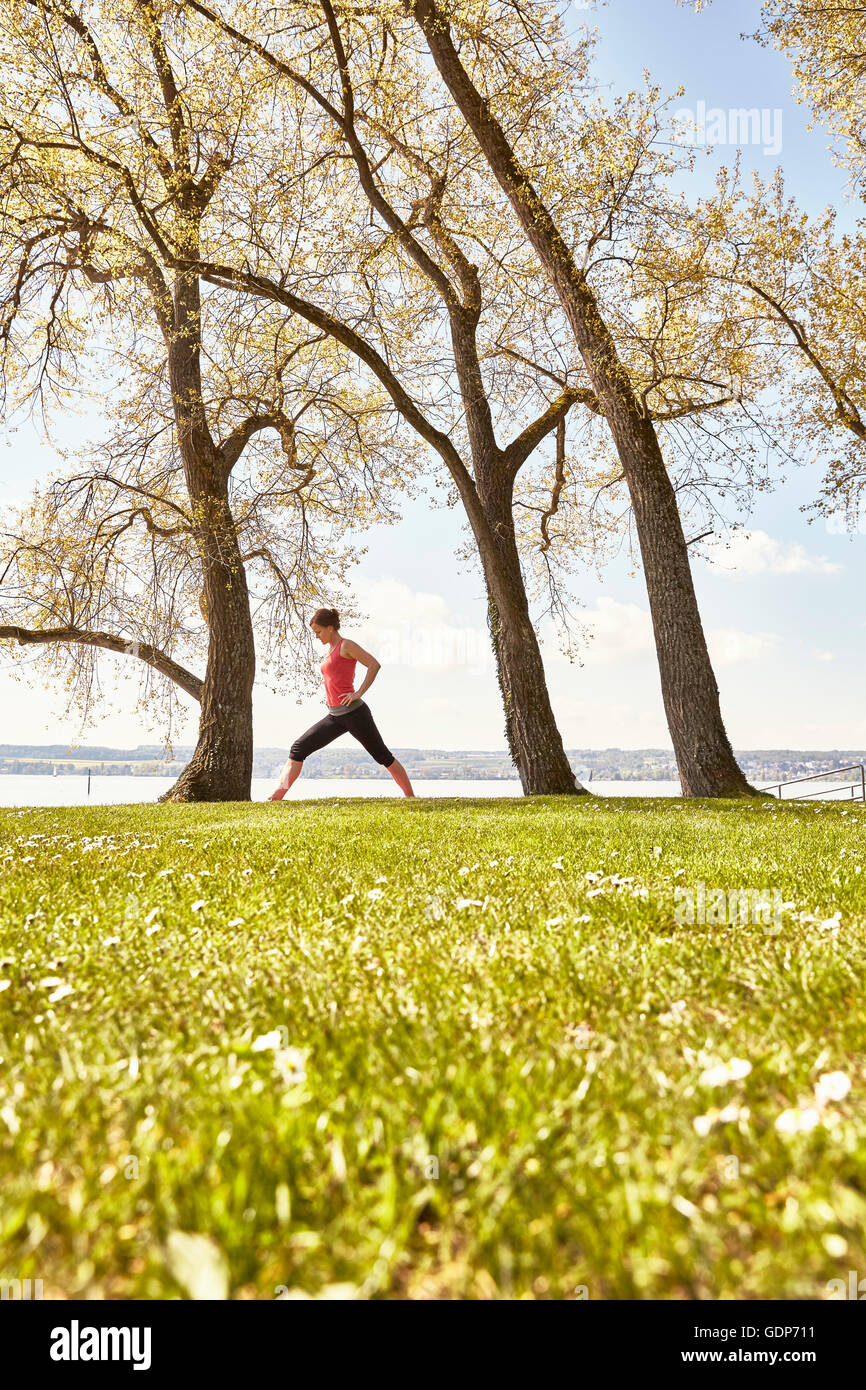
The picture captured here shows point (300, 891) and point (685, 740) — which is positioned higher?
point (685, 740)

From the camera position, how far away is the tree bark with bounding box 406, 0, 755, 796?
39.2 feet

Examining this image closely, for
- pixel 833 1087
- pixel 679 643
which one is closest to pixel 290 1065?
pixel 833 1087

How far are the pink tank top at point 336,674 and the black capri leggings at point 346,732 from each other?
0.32 metres

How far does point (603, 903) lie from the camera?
363cm

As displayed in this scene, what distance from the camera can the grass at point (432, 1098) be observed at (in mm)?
1164

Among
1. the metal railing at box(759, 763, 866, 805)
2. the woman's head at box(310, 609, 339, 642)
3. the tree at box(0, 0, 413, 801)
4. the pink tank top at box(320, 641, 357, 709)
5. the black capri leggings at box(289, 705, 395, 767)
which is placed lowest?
the metal railing at box(759, 763, 866, 805)

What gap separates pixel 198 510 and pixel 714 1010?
45.0 ft

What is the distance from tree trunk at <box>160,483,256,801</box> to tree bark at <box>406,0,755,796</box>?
741cm

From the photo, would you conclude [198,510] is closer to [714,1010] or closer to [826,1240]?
[714,1010]

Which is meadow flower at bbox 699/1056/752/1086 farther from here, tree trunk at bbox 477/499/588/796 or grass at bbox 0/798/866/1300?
tree trunk at bbox 477/499/588/796

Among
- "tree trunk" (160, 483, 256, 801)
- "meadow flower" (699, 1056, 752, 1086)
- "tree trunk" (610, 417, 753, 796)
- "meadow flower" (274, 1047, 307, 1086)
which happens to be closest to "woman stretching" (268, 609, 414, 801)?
"tree trunk" (160, 483, 256, 801)

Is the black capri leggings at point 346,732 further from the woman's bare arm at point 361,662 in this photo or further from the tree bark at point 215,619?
the tree bark at point 215,619
